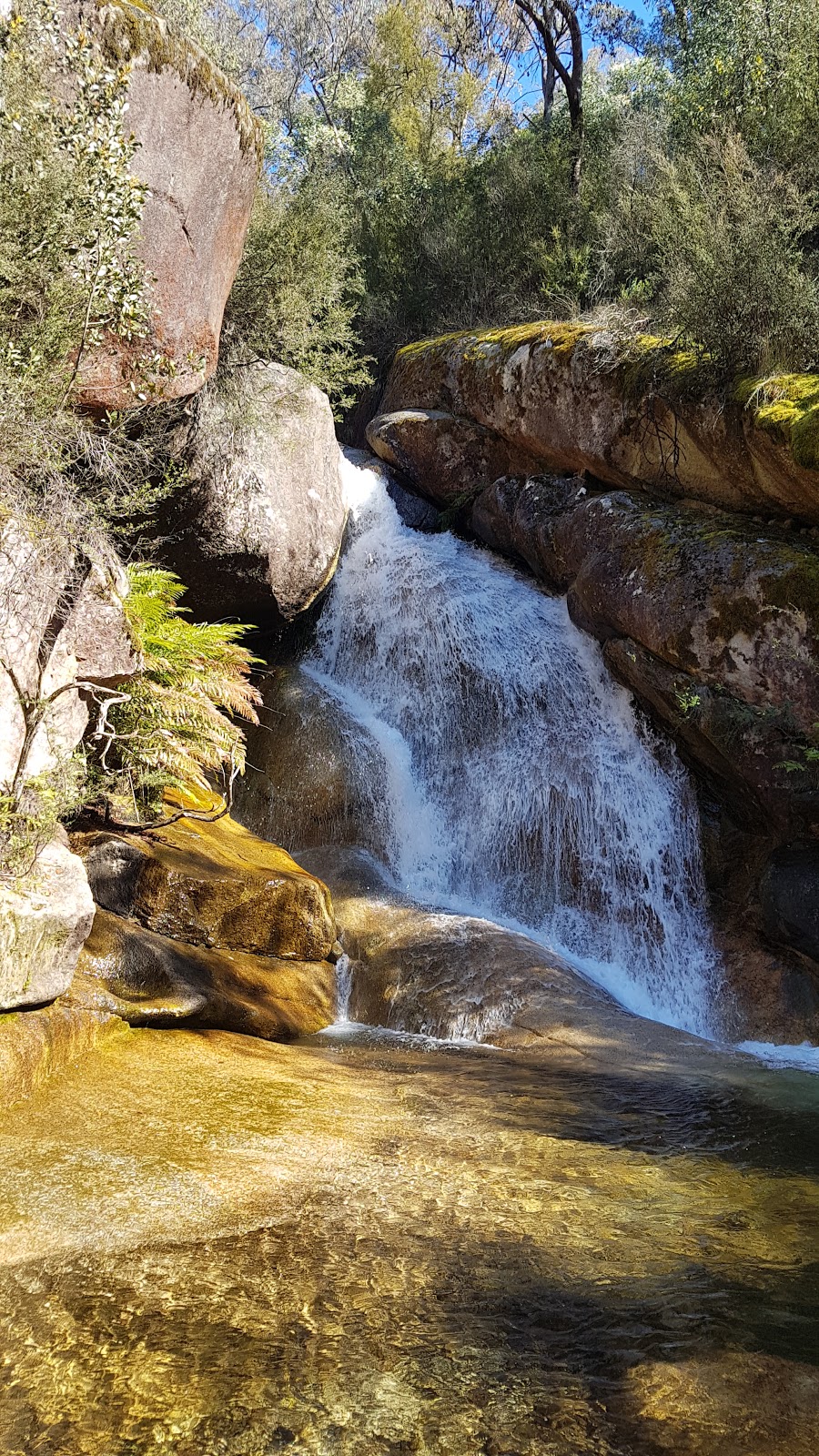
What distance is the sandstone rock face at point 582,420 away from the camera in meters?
10.0

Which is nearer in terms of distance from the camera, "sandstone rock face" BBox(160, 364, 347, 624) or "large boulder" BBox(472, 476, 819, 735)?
"large boulder" BBox(472, 476, 819, 735)

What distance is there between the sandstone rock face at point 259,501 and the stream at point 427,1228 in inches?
156

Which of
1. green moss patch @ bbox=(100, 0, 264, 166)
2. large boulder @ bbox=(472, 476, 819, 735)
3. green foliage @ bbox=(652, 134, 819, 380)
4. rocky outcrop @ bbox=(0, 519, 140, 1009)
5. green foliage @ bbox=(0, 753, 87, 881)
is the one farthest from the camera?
green foliage @ bbox=(652, 134, 819, 380)

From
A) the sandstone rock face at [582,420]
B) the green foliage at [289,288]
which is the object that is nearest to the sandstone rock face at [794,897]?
the sandstone rock face at [582,420]

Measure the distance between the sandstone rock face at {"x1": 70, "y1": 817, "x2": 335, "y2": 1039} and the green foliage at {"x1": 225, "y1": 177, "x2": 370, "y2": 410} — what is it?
217 inches

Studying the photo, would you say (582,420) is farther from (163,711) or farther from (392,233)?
(392,233)

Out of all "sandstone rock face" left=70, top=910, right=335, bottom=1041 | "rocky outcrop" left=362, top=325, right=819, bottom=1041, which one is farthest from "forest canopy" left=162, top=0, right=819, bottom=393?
"sandstone rock face" left=70, top=910, right=335, bottom=1041

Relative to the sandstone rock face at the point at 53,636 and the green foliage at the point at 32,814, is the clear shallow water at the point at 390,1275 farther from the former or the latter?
the sandstone rock face at the point at 53,636

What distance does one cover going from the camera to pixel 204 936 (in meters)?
7.08

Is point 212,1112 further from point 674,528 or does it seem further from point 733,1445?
point 674,528

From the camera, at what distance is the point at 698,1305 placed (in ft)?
9.26

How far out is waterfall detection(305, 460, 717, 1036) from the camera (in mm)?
9492

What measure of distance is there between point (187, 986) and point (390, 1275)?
358 centimetres

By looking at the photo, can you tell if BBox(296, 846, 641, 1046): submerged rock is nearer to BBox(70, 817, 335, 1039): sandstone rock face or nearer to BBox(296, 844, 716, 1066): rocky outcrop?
BBox(296, 844, 716, 1066): rocky outcrop
